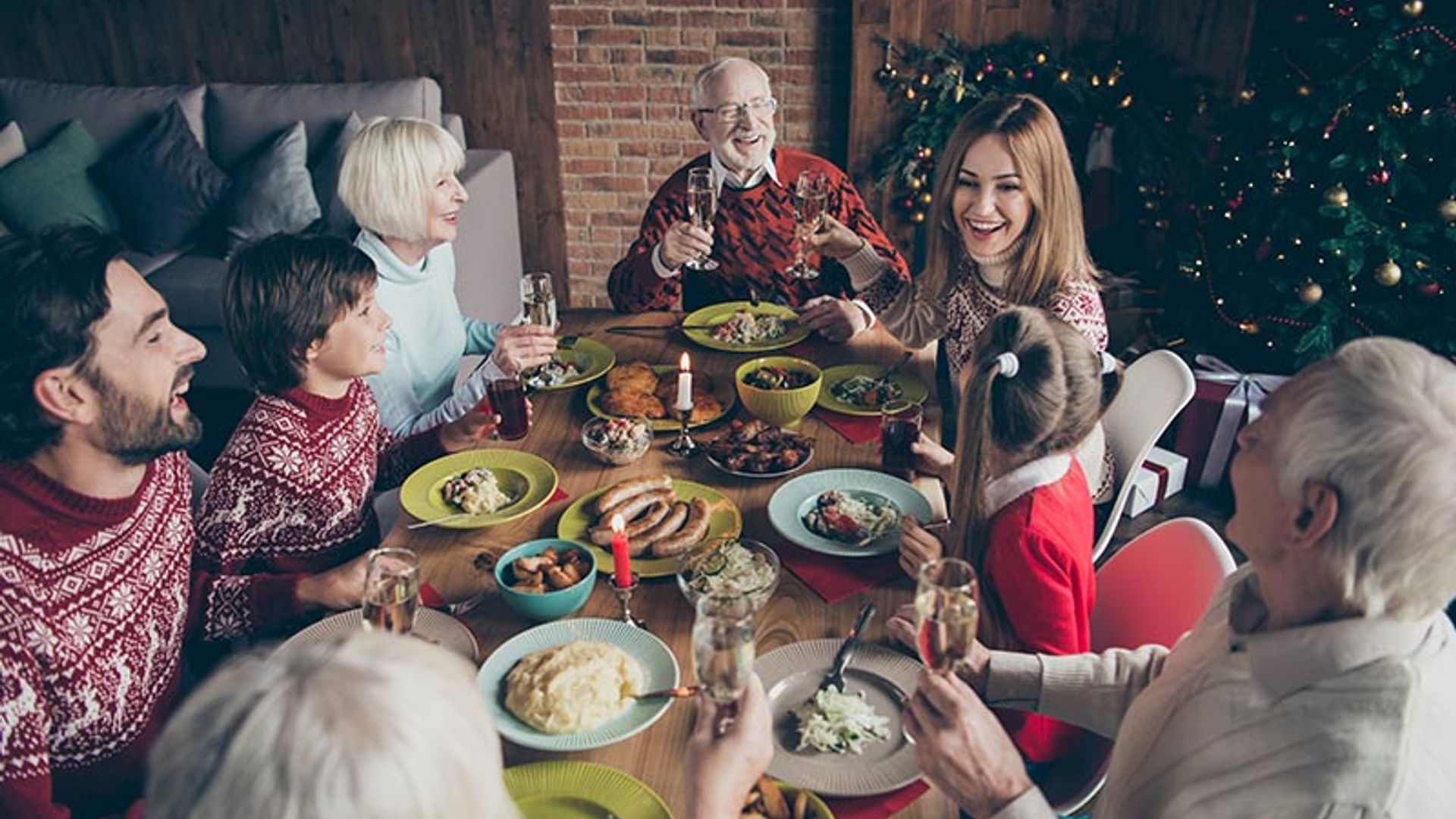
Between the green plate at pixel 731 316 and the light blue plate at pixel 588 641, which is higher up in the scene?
the green plate at pixel 731 316

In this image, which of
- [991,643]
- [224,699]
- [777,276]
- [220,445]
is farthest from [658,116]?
[224,699]

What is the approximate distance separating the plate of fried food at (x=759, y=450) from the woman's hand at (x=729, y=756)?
0.75 metres

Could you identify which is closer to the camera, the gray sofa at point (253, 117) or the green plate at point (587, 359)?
the green plate at point (587, 359)

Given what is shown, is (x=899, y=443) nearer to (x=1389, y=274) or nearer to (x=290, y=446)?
(x=290, y=446)

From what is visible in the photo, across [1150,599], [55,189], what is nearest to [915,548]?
[1150,599]

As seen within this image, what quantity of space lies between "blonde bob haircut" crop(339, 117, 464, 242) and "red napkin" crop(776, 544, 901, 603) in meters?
1.40

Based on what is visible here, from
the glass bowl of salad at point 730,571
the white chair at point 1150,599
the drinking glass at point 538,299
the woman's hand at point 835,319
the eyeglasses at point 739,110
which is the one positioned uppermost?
the eyeglasses at point 739,110

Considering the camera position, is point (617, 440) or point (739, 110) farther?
point (739, 110)

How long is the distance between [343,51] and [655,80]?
1.59m

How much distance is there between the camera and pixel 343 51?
4.99 meters

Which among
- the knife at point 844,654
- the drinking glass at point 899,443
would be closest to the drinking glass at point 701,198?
the drinking glass at point 899,443

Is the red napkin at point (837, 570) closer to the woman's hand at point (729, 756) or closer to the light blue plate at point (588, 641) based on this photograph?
the light blue plate at point (588, 641)

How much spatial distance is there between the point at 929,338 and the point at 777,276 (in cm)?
67

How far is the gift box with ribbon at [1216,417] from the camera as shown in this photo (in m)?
3.58
